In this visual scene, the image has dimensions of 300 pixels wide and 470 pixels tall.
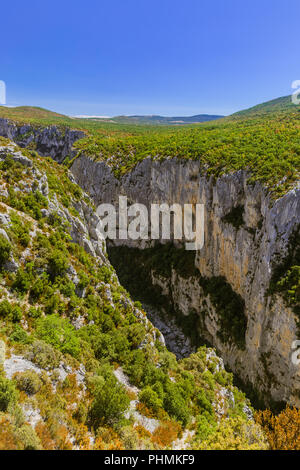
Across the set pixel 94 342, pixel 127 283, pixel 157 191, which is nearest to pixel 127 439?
pixel 94 342

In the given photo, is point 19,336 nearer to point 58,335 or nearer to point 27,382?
point 58,335

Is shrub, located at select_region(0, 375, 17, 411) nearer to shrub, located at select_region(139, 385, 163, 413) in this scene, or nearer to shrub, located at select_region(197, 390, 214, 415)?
shrub, located at select_region(139, 385, 163, 413)

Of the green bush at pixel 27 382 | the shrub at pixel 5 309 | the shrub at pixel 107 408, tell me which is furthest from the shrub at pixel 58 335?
the shrub at pixel 107 408

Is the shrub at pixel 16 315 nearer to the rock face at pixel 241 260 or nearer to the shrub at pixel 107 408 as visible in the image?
the shrub at pixel 107 408

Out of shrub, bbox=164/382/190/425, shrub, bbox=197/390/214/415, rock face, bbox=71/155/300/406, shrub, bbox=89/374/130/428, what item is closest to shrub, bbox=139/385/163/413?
shrub, bbox=164/382/190/425

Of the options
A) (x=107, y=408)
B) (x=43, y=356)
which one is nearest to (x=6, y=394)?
(x=43, y=356)

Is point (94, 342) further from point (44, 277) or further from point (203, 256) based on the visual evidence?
point (203, 256)
